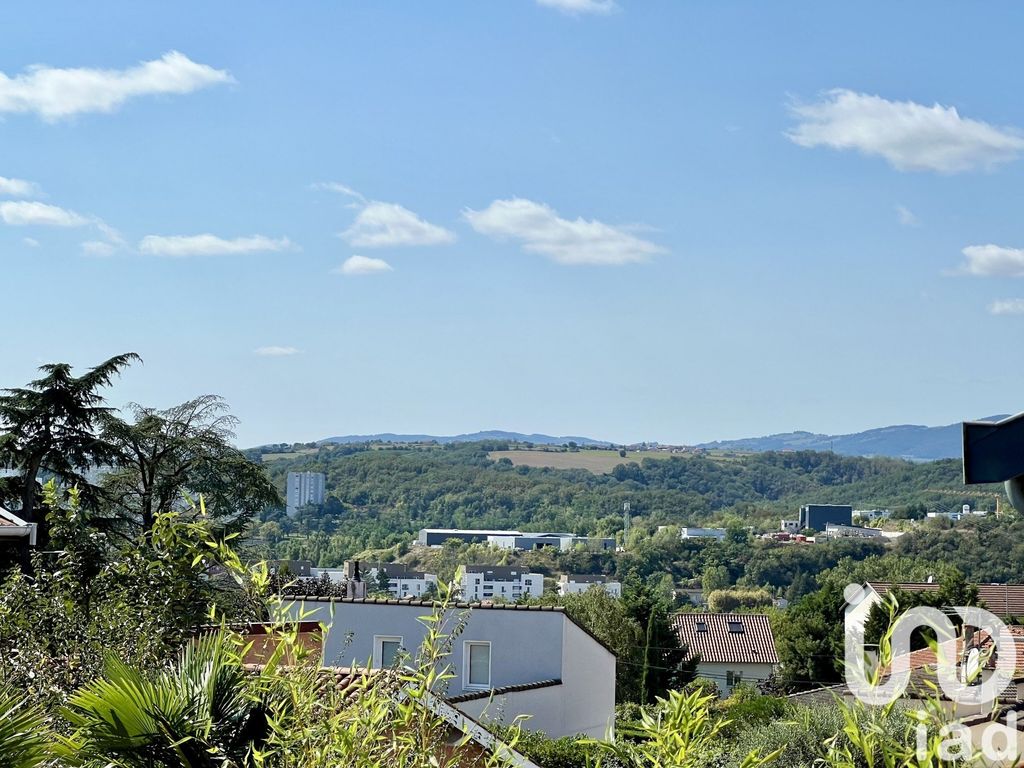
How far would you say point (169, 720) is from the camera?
4301 mm

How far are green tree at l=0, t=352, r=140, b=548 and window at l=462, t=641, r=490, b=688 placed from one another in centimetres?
728

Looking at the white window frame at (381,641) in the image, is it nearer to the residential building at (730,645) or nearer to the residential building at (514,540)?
the residential building at (730,645)

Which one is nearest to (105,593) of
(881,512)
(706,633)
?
(706,633)

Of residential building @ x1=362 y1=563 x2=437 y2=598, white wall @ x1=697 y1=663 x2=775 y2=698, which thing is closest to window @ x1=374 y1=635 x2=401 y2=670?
white wall @ x1=697 y1=663 x2=775 y2=698

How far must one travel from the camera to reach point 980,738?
3.85 meters

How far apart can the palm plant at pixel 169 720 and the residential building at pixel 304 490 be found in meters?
124

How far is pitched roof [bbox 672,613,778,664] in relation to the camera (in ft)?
202

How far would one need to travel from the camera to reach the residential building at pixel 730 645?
60594 mm

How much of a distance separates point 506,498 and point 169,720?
17169 centimetres

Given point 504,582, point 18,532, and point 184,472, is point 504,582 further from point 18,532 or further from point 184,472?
point 18,532

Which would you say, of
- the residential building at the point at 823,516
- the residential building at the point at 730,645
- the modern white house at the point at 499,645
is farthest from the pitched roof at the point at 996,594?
the residential building at the point at 823,516

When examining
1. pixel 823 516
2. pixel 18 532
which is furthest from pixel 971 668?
pixel 823 516

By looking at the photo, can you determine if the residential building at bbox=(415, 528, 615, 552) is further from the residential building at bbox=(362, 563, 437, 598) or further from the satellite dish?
the satellite dish

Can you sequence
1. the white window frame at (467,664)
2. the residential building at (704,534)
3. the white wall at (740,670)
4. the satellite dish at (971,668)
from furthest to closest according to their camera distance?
the residential building at (704,534) → the white wall at (740,670) → the white window frame at (467,664) → the satellite dish at (971,668)
